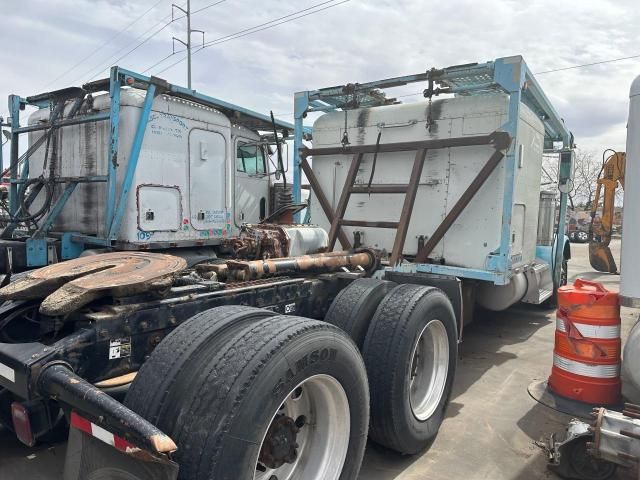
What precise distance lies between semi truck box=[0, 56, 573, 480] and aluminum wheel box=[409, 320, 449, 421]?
17 mm

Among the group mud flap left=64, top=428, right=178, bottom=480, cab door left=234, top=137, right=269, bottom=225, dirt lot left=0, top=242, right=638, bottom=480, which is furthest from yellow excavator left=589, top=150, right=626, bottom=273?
mud flap left=64, top=428, right=178, bottom=480

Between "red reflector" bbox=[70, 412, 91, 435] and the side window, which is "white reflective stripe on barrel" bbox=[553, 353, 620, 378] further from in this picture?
the side window

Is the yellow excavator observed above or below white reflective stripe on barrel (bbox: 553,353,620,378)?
above

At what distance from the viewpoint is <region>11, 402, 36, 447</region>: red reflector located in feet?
7.19

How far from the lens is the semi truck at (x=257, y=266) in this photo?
204 cm

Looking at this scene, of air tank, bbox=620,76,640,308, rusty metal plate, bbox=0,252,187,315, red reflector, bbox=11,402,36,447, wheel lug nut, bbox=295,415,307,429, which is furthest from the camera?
air tank, bbox=620,76,640,308

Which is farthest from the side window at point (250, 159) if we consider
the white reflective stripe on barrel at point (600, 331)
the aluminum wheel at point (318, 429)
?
the aluminum wheel at point (318, 429)

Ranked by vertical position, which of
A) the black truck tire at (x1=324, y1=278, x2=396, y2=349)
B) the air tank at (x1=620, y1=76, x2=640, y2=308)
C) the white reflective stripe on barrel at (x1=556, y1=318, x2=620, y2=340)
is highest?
the air tank at (x1=620, y1=76, x2=640, y2=308)

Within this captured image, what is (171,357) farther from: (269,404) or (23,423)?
(23,423)

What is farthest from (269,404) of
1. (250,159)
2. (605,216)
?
(605,216)

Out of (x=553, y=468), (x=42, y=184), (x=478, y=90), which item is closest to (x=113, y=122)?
(x=42, y=184)

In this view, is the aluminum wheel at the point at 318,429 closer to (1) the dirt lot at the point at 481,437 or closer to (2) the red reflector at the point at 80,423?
(1) the dirt lot at the point at 481,437

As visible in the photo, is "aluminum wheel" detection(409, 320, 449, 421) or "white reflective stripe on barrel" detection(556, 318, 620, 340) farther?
"white reflective stripe on barrel" detection(556, 318, 620, 340)

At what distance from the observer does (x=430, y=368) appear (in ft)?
12.7
